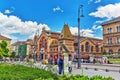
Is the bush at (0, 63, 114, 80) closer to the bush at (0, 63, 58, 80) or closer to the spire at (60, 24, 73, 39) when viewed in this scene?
the bush at (0, 63, 58, 80)

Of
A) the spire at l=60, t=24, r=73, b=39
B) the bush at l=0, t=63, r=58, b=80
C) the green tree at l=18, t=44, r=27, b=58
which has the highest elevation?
the spire at l=60, t=24, r=73, b=39

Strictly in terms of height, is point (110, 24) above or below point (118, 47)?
above

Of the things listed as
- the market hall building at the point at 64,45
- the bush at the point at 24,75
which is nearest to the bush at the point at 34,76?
the bush at the point at 24,75

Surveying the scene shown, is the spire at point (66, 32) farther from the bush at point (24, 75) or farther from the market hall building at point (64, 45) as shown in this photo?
the bush at point (24, 75)

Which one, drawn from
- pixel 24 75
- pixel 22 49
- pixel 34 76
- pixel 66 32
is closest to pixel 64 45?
pixel 66 32

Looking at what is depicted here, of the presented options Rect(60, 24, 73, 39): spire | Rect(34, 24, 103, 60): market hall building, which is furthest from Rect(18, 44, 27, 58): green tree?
Rect(60, 24, 73, 39): spire

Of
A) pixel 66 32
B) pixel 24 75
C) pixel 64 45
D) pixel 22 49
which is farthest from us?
pixel 22 49

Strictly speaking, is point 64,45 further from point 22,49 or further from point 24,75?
point 24,75

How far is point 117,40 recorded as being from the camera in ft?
219

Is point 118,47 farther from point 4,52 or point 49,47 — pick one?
point 4,52

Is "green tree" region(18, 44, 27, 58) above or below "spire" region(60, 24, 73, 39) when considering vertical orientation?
below

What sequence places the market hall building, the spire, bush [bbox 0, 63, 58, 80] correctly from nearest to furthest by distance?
bush [bbox 0, 63, 58, 80] → the market hall building → the spire

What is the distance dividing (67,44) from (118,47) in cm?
1600

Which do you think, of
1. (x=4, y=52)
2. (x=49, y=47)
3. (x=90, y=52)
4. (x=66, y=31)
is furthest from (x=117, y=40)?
(x=4, y=52)
